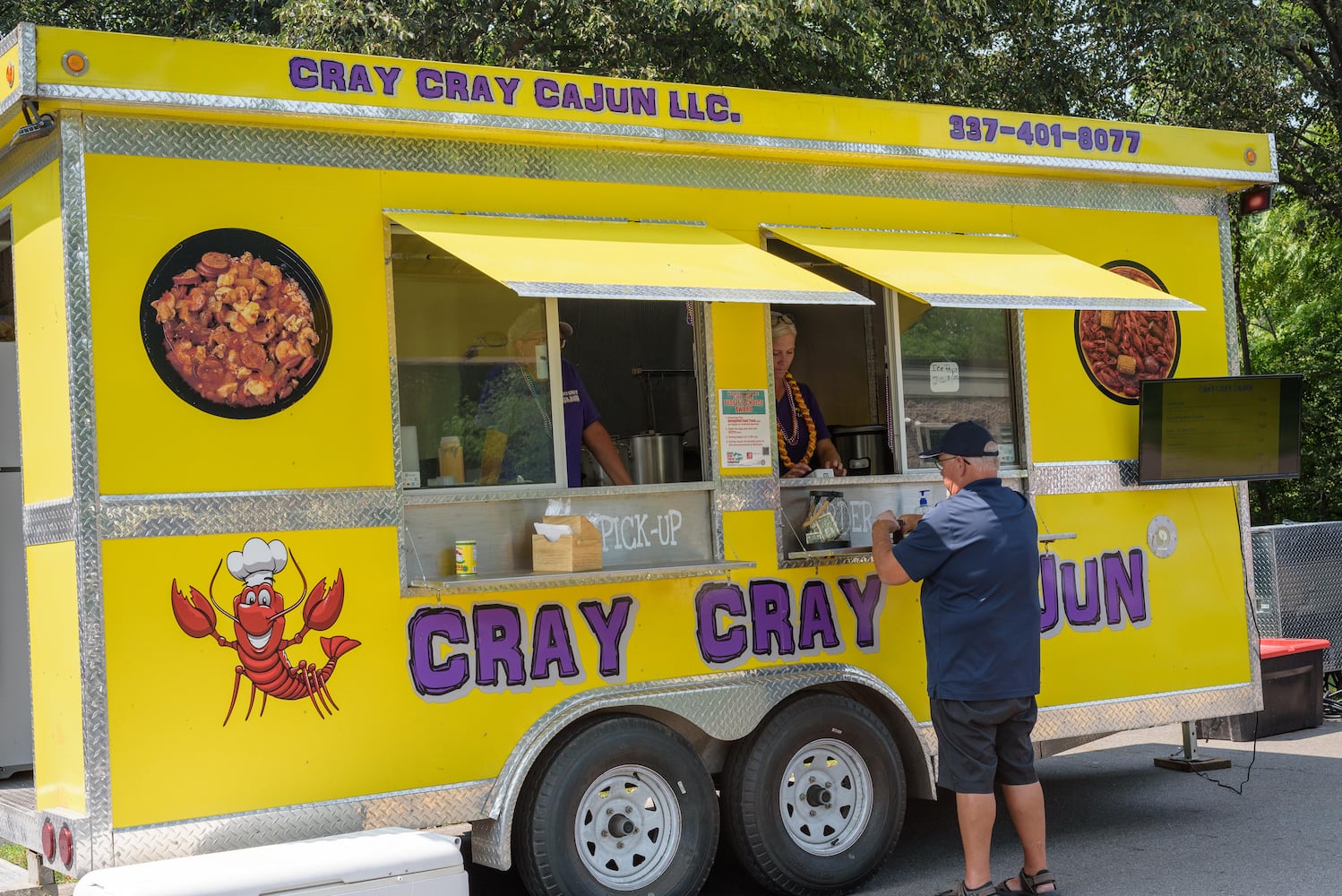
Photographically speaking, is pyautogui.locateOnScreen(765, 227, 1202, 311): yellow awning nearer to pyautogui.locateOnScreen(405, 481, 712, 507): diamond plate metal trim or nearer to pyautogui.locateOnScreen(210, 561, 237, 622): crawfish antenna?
pyautogui.locateOnScreen(405, 481, 712, 507): diamond plate metal trim

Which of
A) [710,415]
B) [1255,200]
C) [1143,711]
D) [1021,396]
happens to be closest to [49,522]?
[710,415]

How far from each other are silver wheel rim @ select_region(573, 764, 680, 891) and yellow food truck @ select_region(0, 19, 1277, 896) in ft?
0.05

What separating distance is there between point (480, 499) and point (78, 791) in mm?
1688

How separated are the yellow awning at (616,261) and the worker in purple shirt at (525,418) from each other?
49 cm

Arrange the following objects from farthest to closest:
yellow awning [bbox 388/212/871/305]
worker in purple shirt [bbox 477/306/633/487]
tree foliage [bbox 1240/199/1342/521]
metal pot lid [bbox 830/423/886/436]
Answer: tree foliage [bbox 1240/199/1342/521] < metal pot lid [bbox 830/423/886/436] < worker in purple shirt [bbox 477/306/633/487] < yellow awning [bbox 388/212/871/305]

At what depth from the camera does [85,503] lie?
446 cm

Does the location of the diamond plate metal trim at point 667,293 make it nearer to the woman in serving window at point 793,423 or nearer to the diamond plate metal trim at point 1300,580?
the woman in serving window at point 793,423

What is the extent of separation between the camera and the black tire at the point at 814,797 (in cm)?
556

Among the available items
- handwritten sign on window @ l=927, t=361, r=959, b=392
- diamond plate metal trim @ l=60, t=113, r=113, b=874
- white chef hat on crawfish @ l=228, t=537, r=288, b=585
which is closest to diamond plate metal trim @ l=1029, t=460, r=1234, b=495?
handwritten sign on window @ l=927, t=361, r=959, b=392

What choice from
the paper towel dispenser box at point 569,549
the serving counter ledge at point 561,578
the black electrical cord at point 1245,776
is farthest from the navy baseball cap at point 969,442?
the black electrical cord at point 1245,776

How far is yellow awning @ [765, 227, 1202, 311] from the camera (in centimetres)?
567

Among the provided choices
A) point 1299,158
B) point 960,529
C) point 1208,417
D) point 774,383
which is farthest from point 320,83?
point 1299,158

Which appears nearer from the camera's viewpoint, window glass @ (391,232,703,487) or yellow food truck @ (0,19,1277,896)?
yellow food truck @ (0,19,1277,896)

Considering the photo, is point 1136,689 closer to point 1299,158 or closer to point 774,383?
point 774,383
